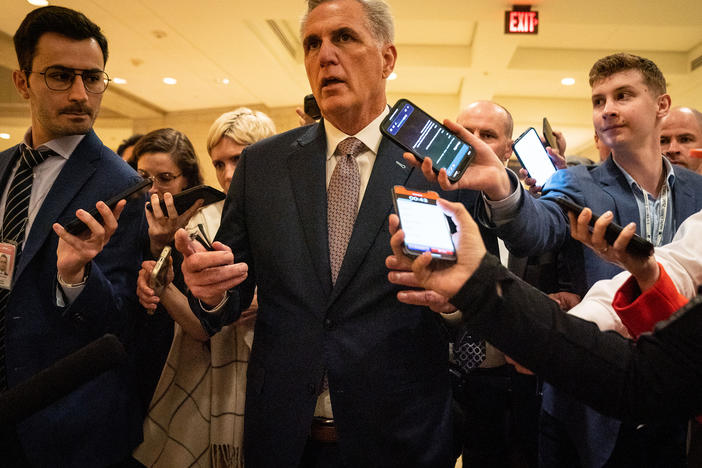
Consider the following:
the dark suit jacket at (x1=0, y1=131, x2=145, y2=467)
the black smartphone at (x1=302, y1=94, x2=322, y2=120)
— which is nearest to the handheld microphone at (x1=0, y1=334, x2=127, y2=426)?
the dark suit jacket at (x1=0, y1=131, x2=145, y2=467)

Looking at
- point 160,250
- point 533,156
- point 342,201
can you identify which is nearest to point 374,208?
point 342,201

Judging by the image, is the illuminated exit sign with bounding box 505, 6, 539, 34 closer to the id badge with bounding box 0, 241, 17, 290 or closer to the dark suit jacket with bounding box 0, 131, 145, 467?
the dark suit jacket with bounding box 0, 131, 145, 467

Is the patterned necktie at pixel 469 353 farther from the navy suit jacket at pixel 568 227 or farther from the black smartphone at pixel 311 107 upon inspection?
the black smartphone at pixel 311 107

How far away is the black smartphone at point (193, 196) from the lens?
1.29m

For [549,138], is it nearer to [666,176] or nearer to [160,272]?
[666,176]

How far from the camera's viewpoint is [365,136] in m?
1.22

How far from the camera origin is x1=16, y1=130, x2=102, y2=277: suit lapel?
1.17 meters

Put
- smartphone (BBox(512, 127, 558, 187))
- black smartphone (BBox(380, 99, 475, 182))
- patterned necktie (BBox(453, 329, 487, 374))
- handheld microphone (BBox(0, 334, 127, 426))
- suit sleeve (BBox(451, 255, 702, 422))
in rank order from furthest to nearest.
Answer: smartphone (BBox(512, 127, 558, 187)), patterned necktie (BBox(453, 329, 487, 374)), black smartphone (BBox(380, 99, 475, 182)), suit sleeve (BBox(451, 255, 702, 422)), handheld microphone (BBox(0, 334, 127, 426))

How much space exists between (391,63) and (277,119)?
6.39 m

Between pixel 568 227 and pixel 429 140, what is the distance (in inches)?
26.0

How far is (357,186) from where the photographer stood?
118cm

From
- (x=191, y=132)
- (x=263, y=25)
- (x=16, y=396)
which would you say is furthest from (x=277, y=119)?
(x=16, y=396)

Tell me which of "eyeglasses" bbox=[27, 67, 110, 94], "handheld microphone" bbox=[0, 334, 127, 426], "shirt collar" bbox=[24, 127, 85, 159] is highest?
"eyeglasses" bbox=[27, 67, 110, 94]

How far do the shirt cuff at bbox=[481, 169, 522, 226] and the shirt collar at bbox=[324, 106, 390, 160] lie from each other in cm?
32
